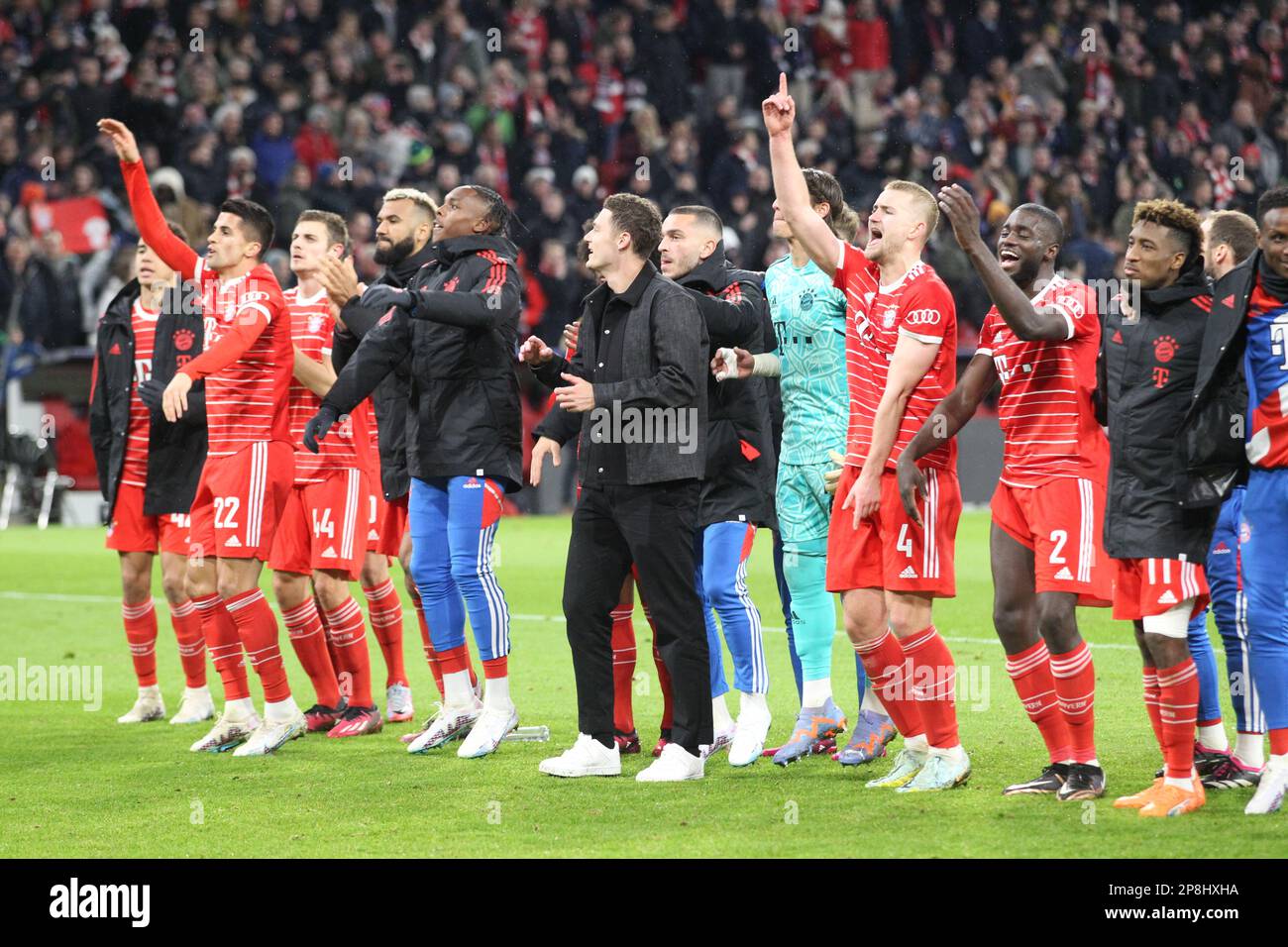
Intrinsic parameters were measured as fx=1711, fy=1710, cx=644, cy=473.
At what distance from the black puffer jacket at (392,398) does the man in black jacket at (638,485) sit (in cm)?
135

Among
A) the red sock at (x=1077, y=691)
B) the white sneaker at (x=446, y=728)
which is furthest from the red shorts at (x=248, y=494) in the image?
the red sock at (x=1077, y=691)

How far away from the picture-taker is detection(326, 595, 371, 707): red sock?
Answer: 8133mm

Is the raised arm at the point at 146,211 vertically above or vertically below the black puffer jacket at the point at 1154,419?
above

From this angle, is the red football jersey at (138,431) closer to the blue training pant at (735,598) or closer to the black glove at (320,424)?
the black glove at (320,424)

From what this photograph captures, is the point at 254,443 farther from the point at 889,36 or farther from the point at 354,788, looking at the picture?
the point at 889,36

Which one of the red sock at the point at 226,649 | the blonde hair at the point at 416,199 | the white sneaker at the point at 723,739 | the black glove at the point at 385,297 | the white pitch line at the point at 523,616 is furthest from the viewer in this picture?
the white pitch line at the point at 523,616

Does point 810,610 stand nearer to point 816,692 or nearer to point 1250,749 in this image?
point 816,692

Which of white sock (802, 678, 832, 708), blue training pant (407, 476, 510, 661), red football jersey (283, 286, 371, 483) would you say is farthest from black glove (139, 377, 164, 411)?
white sock (802, 678, 832, 708)

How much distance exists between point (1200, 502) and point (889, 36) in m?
20.8

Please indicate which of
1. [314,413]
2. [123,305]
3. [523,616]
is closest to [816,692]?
[314,413]

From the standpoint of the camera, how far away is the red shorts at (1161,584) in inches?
223

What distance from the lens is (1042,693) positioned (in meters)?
6.09

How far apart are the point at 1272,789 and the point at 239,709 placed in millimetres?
4382

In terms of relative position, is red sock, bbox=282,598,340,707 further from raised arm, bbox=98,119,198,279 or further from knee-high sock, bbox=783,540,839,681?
knee-high sock, bbox=783,540,839,681
